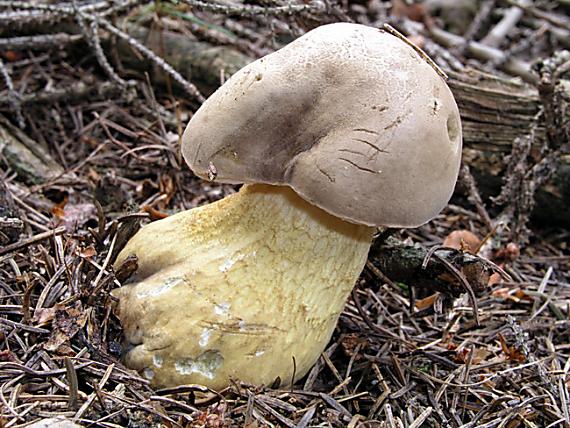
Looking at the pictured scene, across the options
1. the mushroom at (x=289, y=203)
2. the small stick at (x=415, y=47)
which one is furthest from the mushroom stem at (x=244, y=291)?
the small stick at (x=415, y=47)

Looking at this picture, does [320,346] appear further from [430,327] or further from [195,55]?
[195,55]

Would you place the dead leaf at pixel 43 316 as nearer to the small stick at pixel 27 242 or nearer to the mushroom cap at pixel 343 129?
the small stick at pixel 27 242

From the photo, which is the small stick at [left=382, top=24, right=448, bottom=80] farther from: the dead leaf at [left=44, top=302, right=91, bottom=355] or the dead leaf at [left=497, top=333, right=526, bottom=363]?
the dead leaf at [left=44, top=302, right=91, bottom=355]

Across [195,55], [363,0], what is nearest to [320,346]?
[195,55]

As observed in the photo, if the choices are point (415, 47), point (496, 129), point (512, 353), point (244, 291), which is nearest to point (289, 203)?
point (244, 291)

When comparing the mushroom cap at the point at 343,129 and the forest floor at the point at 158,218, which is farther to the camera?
the forest floor at the point at 158,218

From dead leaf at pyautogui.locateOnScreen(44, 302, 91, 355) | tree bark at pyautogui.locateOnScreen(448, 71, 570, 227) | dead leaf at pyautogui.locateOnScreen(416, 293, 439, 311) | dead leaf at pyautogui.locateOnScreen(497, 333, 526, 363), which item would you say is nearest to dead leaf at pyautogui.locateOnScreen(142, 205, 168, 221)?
dead leaf at pyautogui.locateOnScreen(44, 302, 91, 355)
